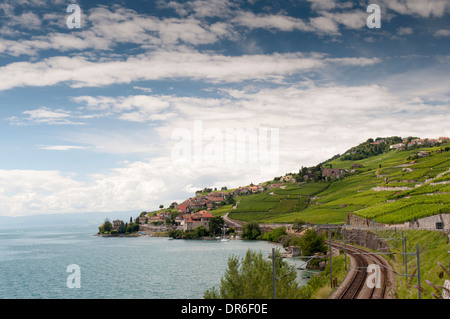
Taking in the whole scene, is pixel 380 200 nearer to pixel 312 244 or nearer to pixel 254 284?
pixel 312 244

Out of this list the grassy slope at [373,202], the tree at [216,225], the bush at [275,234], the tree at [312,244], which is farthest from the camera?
the tree at [216,225]

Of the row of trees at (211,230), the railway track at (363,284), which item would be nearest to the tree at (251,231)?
the row of trees at (211,230)

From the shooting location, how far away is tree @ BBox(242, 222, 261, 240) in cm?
16077

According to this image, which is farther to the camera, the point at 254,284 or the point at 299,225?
the point at 299,225

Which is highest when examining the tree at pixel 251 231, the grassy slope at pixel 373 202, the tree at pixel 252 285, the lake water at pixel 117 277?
the grassy slope at pixel 373 202

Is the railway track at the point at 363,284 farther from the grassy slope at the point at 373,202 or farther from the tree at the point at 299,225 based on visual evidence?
the tree at the point at 299,225

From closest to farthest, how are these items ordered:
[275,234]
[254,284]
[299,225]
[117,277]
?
[254,284] → [117,277] → [299,225] → [275,234]

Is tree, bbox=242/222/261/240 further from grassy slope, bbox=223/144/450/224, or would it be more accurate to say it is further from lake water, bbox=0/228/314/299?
lake water, bbox=0/228/314/299

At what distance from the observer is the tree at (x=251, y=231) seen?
161m

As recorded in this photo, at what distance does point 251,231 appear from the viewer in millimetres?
162500

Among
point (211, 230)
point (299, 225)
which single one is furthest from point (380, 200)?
point (211, 230)

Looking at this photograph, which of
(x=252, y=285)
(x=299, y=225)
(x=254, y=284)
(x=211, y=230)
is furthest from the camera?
(x=211, y=230)

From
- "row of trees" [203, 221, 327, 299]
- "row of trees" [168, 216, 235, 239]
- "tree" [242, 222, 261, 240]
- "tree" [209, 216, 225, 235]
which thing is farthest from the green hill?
"row of trees" [203, 221, 327, 299]
